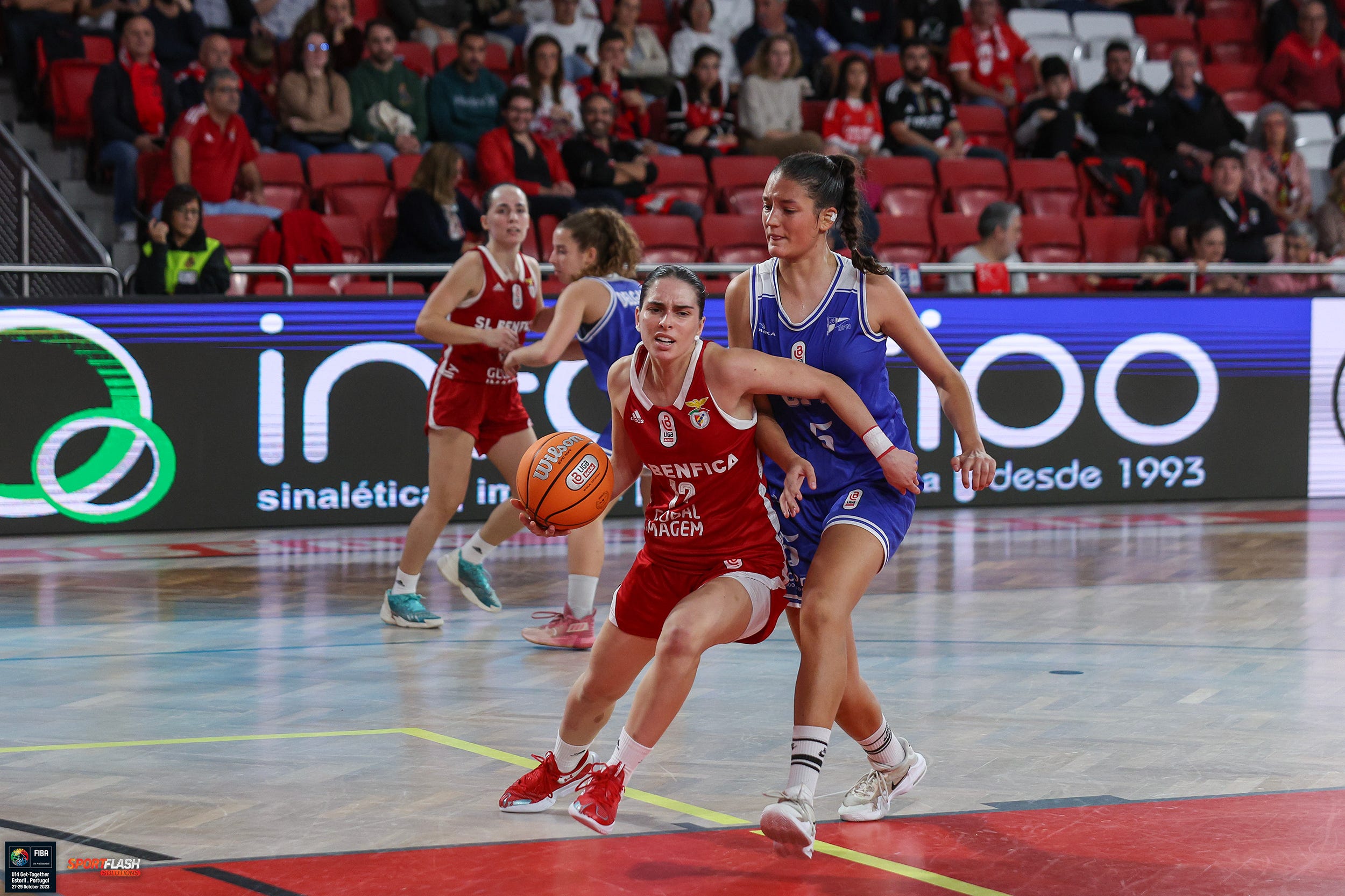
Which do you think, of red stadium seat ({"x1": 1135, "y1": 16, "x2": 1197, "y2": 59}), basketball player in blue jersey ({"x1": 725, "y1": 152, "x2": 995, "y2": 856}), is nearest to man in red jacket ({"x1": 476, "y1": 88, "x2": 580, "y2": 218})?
red stadium seat ({"x1": 1135, "y1": 16, "x2": 1197, "y2": 59})

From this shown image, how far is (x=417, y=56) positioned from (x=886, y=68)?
472cm

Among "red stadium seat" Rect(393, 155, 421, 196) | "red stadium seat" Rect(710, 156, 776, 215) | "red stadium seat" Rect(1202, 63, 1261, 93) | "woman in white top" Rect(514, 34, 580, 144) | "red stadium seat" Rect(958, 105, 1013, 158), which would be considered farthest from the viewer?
"red stadium seat" Rect(1202, 63, 1261, 93)

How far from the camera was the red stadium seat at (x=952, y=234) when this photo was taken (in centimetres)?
1420

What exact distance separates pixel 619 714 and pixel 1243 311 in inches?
316

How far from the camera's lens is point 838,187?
15.9 feet

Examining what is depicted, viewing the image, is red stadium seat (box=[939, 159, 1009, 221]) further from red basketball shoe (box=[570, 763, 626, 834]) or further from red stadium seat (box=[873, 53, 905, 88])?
red basketball shoe (box=[570, 763, 626, 834])

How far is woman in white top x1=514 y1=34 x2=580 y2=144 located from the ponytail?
6.38 meters

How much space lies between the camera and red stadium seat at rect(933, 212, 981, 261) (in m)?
14.2

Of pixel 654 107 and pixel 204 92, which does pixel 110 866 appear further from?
pixel 654 107

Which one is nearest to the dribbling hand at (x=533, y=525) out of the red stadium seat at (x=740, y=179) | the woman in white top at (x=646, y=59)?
the red stadium seat at (x=740, y=179)

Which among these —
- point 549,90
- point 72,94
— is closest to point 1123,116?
point 549,90

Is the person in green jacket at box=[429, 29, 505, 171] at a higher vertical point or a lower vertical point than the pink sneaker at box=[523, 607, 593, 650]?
higher

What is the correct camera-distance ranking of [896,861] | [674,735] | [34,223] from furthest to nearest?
[34,223] < [674,735] < [896,861]

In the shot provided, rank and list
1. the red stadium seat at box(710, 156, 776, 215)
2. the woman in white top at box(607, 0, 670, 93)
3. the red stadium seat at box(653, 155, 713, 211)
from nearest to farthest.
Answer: the red stadium seat at box(710, 156, 776, 215) < the red stadium seat at box(653, 155, 713, 211) < the woman in white top at box(607, 0, 670, 93)
